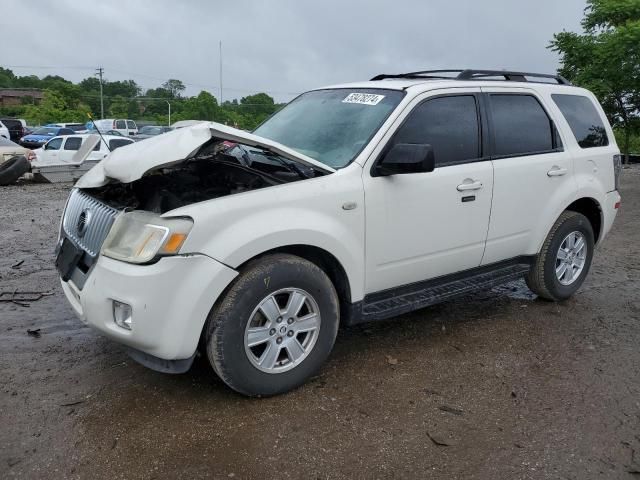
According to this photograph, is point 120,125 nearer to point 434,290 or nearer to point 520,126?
point 520,126

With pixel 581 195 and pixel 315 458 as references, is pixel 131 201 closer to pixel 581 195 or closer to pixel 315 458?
pixel 315 458

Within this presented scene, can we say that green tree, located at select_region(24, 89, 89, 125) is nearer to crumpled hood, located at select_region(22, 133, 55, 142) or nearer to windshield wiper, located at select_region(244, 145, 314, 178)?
crumpled hood, located at select_region(22, 133, 55, 142)

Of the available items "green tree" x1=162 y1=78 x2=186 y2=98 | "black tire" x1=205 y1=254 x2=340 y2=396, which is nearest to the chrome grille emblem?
"black tire" x1=205 y1=254 x2=340 y2=396

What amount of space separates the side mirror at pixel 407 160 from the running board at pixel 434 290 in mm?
815

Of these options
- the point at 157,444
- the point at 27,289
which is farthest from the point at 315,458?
the point at 27,289

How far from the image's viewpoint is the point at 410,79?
4625mm

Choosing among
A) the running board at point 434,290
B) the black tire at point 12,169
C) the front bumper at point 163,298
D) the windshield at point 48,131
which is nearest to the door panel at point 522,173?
the running board at point 434,290

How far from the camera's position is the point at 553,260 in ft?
16.2

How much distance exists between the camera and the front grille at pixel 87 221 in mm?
3273

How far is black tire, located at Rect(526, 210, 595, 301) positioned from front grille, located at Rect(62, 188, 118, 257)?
3417 millimetres

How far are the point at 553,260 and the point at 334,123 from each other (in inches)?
90.6

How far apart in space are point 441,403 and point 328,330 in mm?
781

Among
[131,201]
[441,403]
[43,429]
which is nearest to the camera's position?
[43,429]

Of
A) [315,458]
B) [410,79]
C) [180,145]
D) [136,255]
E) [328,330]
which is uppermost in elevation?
[410,79]
